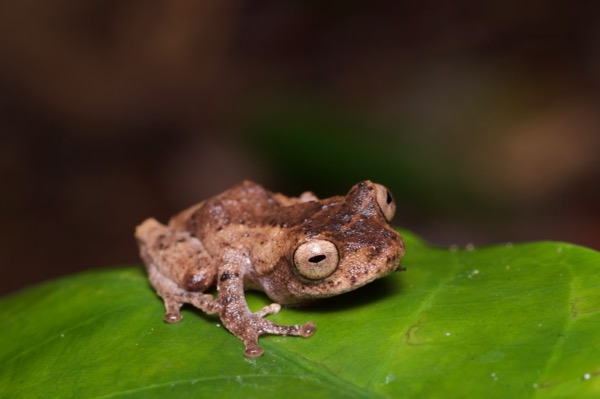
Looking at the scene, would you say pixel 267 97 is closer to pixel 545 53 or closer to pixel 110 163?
pixel 110 163

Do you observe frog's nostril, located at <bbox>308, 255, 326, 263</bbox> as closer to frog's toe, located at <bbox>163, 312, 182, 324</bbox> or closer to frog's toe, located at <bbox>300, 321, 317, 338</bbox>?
frog's toe, located at <bbox>300, 321, 317, 338</bbox>

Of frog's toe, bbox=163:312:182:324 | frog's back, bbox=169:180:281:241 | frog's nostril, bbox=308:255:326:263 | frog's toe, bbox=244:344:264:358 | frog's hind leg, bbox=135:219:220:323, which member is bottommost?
frog's toe, bbox=244:344:264:358

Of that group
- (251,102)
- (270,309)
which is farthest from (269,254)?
(251,102)

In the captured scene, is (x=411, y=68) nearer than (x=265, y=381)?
No

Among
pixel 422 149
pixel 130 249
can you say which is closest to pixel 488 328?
pixel 422 149

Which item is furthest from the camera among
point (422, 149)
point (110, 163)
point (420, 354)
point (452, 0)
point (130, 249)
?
point (452, 0)

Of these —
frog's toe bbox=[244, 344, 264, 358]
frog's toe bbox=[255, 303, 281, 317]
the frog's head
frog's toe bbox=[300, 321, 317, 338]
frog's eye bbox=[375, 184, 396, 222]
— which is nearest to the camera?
frog's toe bbox=[244, 344, 264, 358]

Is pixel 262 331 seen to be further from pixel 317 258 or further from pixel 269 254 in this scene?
pixel 269 254

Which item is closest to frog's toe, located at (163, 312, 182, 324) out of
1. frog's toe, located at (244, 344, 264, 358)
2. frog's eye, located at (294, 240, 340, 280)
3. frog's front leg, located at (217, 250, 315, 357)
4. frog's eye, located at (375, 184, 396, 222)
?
frog's front leg, located at (217, 250, 315, 357)
